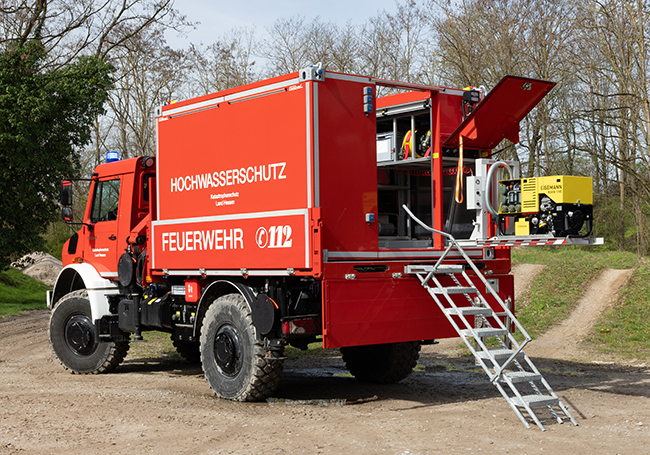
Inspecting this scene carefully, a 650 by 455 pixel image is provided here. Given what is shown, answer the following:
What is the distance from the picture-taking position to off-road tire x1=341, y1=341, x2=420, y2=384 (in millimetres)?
9352

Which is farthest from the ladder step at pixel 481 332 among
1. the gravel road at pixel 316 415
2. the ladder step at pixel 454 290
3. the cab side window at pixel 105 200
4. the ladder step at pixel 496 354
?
the cab side window at pixel 105 200

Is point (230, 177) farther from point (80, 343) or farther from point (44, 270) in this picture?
point (44, 270)

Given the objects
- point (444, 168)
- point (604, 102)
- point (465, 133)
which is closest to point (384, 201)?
point (444, 168)

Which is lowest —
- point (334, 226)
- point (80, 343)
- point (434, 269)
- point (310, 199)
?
point (80, 343)

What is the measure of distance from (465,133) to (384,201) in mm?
1443

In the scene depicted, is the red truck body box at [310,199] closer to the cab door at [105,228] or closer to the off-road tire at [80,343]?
the cab door at [105,228]

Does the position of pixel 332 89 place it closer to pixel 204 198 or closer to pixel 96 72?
pixel 204 198

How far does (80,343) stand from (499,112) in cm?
668

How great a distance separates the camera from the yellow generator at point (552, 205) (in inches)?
293

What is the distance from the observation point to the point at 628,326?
1375cm

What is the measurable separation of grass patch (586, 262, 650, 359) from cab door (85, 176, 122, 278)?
27.0ft

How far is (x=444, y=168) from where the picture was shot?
9.02m

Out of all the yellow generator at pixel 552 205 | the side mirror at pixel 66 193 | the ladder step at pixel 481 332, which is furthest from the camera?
the side mirror at pixel 66 193

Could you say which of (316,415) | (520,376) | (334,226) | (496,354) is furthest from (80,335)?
(520,376)
